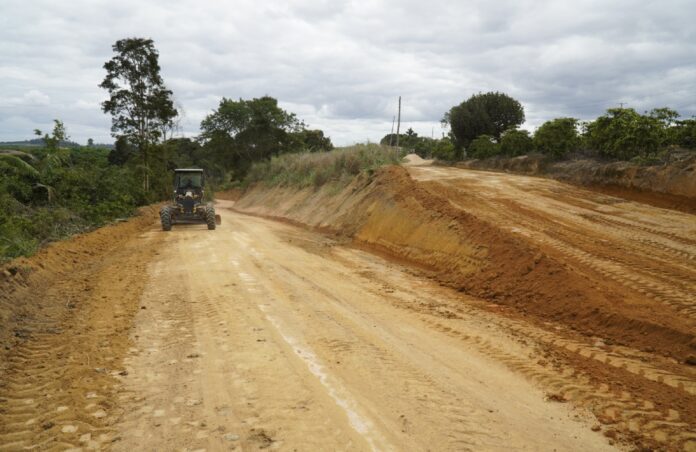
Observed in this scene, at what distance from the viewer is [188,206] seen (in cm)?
1877

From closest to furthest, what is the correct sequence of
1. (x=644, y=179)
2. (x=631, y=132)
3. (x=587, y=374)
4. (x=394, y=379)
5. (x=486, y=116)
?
(x=394, y=379) → (x=587, y=374) → (x=644, y=179) → (x=631, y=132) → (x=486, y=116)

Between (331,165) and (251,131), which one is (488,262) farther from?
(251,131)

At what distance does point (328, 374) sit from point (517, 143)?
28670mm

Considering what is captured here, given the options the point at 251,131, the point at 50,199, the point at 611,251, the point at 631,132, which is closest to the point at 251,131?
the point at 251,131

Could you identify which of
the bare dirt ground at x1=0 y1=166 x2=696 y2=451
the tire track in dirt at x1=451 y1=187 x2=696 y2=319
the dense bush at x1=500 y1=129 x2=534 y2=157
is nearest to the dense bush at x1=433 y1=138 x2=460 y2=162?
the dense bush at x1=500 y1=129 x2=534 y2=157

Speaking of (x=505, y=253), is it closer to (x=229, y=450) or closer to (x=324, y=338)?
(x=324, y=338)

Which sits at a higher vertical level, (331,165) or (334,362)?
(331,165)

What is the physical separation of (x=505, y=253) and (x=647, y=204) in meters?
7.74

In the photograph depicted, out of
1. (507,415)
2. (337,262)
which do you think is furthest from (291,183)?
(507,415)

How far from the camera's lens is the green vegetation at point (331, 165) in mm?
22109

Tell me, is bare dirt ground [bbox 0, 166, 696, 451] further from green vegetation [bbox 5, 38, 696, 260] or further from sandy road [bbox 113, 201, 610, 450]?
green vegetation [bbox 5, 38, 696, 260]

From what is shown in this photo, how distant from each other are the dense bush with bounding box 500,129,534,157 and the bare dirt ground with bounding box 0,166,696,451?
19882 millimetres

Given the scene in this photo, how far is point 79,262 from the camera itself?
11234mm

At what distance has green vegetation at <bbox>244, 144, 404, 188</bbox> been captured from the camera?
22.1m
